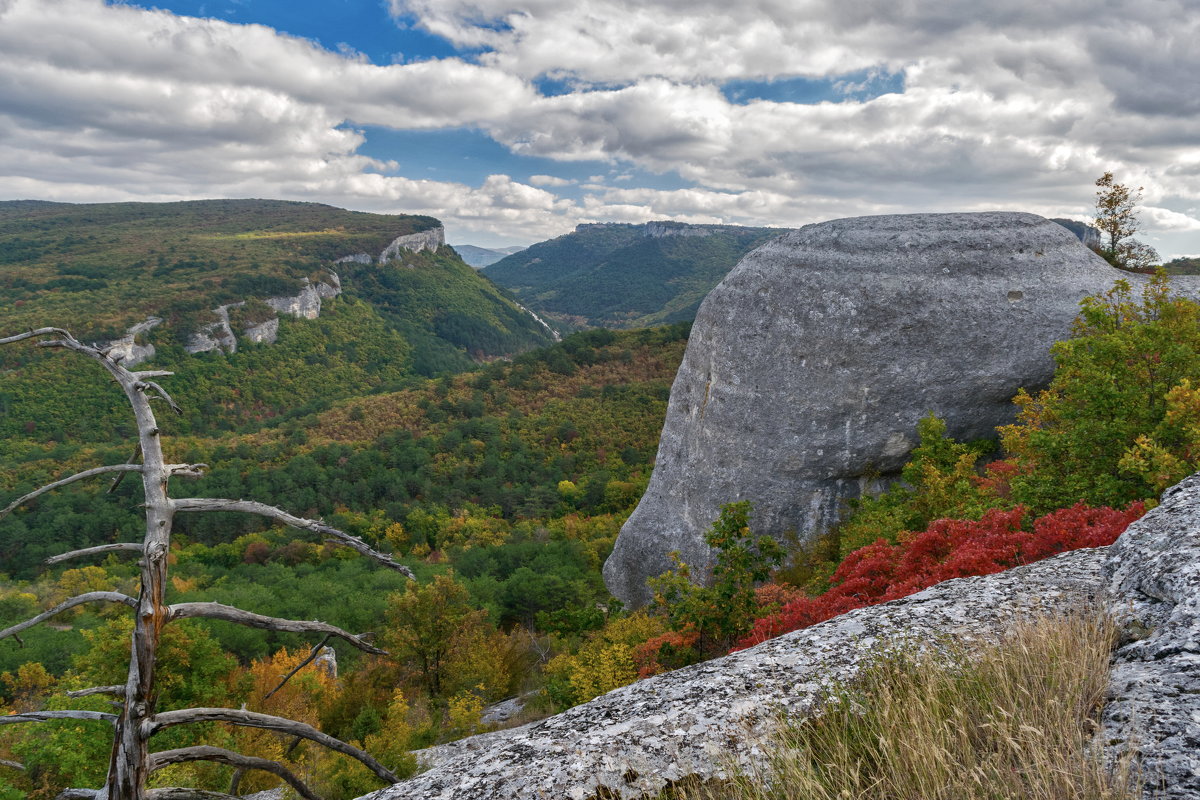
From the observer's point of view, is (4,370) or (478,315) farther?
(478,315)

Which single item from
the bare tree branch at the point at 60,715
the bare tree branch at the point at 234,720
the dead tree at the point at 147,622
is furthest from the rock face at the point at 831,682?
the bare tree branch at the point at 60,715

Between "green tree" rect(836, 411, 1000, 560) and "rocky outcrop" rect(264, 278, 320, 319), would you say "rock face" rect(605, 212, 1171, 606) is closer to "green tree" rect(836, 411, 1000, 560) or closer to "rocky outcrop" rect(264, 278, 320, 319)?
"green tree" rect(836, 411, 1000, 560)

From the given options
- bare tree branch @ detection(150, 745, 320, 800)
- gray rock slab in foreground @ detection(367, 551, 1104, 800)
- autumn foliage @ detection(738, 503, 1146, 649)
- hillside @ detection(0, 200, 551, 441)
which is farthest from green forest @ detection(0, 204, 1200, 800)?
gray rock slab in foreground @ detection(367, 551, 1104, 800)

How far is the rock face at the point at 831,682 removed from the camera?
10.8 feet

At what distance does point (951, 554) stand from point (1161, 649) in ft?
16.0

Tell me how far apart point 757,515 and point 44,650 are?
35.4 meters

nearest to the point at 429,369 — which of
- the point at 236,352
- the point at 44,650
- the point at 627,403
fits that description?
the point at 236,352

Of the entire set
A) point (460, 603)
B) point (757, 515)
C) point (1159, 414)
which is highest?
point (1159, 414)

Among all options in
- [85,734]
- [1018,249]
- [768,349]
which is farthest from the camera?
[768,349]

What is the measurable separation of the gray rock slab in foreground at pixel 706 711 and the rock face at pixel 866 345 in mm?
11178

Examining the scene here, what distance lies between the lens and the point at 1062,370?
11664 millimetres

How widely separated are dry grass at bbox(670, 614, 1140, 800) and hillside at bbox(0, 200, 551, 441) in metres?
97.1

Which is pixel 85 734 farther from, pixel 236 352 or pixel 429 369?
pixel 429 369

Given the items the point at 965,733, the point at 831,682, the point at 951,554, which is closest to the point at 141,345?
the point at 951,554
